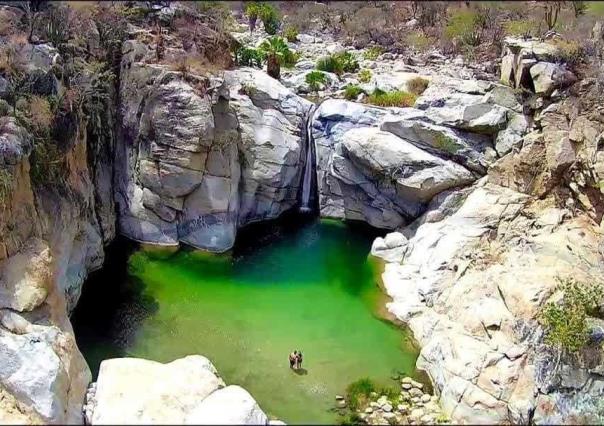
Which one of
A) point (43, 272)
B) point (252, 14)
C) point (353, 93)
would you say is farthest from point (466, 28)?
point (43, 272)

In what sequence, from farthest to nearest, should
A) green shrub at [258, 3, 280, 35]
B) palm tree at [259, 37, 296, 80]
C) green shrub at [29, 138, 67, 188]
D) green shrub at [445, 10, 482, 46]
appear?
green shrub at [258, 3, 280, 35] < green shrub at [445, 10, 482, 46] < palm tree at [259, 37, 296, 80] < green shrub at [29, 138, 67, 188]

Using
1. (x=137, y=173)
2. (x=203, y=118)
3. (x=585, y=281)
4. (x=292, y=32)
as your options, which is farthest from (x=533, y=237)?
(x=292, y=32)

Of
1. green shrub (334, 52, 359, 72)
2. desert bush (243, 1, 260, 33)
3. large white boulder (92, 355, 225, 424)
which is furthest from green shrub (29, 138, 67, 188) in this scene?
desert bush (243, 1, 260, 33)

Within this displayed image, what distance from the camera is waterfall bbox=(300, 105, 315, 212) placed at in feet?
105

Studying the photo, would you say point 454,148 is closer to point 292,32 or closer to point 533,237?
point 533,237

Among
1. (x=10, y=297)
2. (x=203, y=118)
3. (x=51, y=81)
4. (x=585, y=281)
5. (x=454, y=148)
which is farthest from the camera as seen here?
(x=454, y=148)

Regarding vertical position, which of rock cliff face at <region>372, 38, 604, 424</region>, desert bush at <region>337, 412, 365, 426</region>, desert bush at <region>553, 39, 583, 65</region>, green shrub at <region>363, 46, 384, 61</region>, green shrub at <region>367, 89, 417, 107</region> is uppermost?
desert bush at <region>553, 39, 583, 65</region>

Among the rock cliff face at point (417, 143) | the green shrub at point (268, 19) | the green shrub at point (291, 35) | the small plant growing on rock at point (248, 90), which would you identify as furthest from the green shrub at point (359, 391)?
the green shrub at point (268, 19)

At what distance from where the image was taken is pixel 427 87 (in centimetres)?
3212

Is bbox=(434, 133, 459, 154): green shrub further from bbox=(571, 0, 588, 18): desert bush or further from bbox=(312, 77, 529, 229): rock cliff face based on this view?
bbox=(571, 0, 588, 18): desert bush

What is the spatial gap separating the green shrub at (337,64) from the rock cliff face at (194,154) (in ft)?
25.7

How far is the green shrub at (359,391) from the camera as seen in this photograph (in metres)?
18.2

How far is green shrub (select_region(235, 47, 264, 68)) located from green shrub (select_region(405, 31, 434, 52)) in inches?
479

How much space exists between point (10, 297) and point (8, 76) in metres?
8.40
